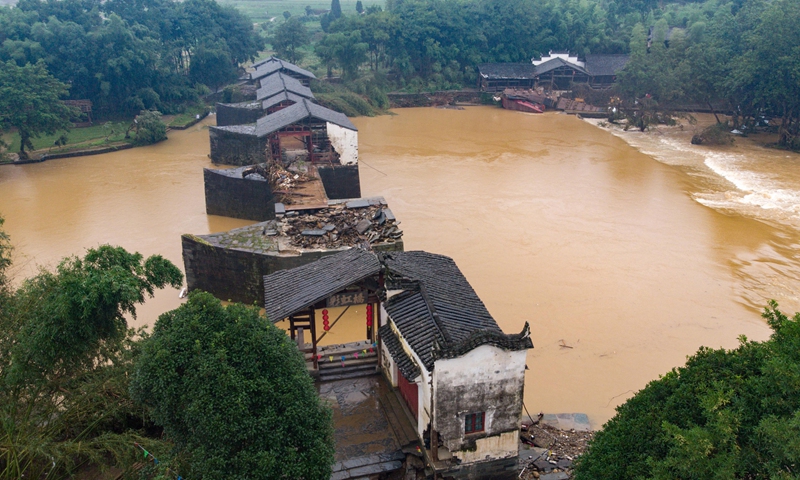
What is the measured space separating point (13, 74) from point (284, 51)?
2799 cm

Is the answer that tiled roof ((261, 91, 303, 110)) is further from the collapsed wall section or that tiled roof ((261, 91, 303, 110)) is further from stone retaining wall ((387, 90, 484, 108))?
Answer: stone retaining wall ((387, 90, 484, 108))

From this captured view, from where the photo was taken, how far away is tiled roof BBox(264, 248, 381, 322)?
36.7 feet

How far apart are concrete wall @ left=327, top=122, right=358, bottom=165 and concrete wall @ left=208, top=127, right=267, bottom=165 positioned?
5372mm

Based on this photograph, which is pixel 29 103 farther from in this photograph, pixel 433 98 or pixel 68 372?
pixel 433 98

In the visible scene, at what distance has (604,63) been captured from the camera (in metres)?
49.5

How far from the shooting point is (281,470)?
773 cm

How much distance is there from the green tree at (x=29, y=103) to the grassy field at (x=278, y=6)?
57544 mm

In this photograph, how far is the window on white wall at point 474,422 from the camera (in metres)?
9.88

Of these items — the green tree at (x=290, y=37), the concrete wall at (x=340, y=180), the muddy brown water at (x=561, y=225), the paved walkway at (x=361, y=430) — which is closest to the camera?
the paved walkway at (x=361, y=430)

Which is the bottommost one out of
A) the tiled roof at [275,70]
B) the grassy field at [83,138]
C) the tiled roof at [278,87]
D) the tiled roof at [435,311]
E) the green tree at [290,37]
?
the tiled roof at [435,311]

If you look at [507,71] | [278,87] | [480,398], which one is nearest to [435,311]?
[480,398]

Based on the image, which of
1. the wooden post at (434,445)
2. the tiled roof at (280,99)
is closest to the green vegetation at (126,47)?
the tiled roof at (280,99)

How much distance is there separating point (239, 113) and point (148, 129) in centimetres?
531

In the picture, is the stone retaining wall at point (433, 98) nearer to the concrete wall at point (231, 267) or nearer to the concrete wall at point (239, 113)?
the concrete wall at point (239, 113)
